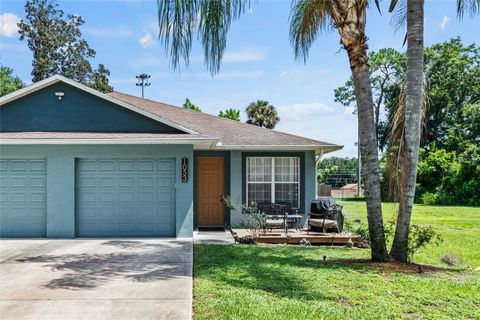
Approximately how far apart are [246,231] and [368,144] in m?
5.83

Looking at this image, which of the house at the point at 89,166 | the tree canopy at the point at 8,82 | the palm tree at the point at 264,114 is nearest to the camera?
the house at the point at 89,166

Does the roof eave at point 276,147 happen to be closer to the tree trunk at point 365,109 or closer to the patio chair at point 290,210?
the patio chair at point 290,210

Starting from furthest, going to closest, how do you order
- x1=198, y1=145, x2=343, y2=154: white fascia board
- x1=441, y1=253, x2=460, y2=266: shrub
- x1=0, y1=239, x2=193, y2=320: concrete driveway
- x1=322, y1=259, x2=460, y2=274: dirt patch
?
x1=198, y1=145, x2=343, y2=154: white fascia board
x1=441, y1=253, x2=460, y2=266: shrub
x1=322, y1=259, x2=460, y2=274: dirt patch
x1=0, y1=239, x2=193, y2=320: concrete driveway

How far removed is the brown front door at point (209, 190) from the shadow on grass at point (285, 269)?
454 cm

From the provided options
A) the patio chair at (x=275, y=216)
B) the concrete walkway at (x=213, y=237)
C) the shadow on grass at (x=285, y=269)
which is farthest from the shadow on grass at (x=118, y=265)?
the patio chair at (x=275, y=216)

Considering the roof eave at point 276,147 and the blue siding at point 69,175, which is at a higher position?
the roof eave at point 276,147

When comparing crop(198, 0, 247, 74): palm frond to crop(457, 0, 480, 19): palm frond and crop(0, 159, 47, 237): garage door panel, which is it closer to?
crop(457, 0, 480, 19): palm frond

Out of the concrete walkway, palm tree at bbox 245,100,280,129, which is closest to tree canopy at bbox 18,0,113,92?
palm tree at bbox 245,100,280,129

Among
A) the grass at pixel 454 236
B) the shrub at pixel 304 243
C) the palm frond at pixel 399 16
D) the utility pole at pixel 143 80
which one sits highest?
the utility pole at pixel 143 80

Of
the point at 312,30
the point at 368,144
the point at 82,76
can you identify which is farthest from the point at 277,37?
the point at 82,76

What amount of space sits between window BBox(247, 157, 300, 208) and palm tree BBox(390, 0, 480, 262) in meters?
6.32

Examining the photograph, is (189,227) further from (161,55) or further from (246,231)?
(161,55)

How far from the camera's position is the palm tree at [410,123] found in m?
8.57

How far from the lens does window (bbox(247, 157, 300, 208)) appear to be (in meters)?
14.9
